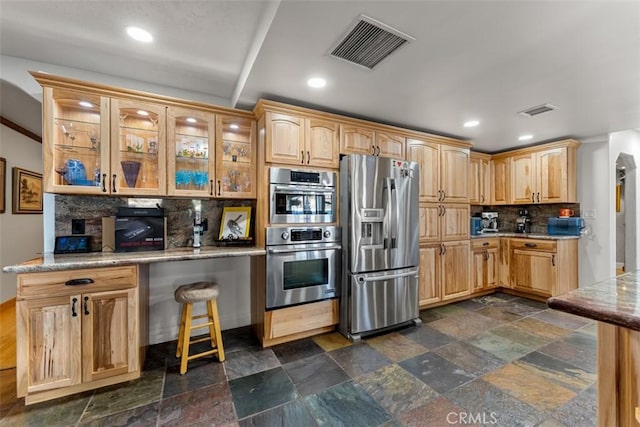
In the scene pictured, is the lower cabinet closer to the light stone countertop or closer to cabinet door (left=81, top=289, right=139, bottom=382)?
the light stone countertop

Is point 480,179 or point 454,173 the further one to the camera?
point 480,179

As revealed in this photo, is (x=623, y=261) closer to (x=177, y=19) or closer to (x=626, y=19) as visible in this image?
(x=626, y=19)

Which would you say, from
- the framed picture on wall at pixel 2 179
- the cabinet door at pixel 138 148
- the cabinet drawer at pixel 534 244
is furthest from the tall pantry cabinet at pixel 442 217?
the framed picture on wall at pixel 2 179

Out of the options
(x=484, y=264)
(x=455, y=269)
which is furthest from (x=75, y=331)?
(x=484, y=264)

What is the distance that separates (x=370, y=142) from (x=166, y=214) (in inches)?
89.8

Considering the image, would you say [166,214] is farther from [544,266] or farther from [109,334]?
[544,266]

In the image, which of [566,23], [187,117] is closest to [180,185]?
[187,117]

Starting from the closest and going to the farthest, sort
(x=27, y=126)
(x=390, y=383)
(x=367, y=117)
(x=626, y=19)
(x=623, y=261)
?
(x=626, y=19)
(x=390, y=383)
(x=367, y=117)
(x=27, y=126)
(x=623, y=261)

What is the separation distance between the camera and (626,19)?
153cm

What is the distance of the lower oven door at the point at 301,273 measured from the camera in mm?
2482

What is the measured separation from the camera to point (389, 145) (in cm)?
315

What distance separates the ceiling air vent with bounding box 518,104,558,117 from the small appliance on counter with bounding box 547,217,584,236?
1.86 m

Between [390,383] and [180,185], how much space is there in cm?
244

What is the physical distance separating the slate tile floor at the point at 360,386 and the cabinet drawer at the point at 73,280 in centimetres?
74
